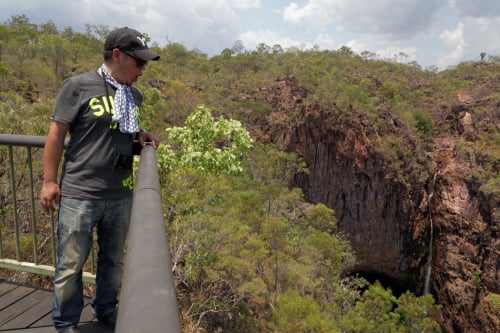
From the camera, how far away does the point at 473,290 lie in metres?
20.6

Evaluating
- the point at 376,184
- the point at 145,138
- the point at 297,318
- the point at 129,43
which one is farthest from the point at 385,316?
the point at 129,43

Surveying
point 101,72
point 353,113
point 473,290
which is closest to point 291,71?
point 353,113

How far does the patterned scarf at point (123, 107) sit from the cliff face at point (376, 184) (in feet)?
77.8

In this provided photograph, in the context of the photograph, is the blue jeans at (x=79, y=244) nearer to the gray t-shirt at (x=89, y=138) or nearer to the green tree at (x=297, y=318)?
the gray t-shirt at (x=89, y=138)

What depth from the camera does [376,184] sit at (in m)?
26.7

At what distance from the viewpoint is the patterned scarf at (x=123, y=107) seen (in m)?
2.01

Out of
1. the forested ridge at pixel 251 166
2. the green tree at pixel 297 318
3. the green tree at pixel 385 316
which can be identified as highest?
the forested ridge at pixel 251 166

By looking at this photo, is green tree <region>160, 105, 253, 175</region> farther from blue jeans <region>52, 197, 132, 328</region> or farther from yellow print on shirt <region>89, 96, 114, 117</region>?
yellow print on shirt <region>89, 96, 114, 117</region>

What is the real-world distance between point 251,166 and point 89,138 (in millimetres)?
19061

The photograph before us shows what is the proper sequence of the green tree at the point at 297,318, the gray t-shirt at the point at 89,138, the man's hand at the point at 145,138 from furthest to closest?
the green tree at the point at 297,318 < the man's hand at the point at 145,138 < the gray t-shirt at the point at 89,138

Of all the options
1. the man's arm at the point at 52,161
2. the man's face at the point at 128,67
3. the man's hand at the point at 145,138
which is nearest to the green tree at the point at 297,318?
the man's hand at the point at 145,138

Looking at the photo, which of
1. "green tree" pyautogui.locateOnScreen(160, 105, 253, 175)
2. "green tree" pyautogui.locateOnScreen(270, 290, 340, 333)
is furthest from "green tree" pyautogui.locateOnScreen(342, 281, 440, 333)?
"green tree" pyautogui.locateOnScreen(160, 105, 253, 175)

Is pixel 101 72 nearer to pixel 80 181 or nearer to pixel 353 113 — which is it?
pixel 80 181

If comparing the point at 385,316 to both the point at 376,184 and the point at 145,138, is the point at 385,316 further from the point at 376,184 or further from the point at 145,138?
the point at 145,138
